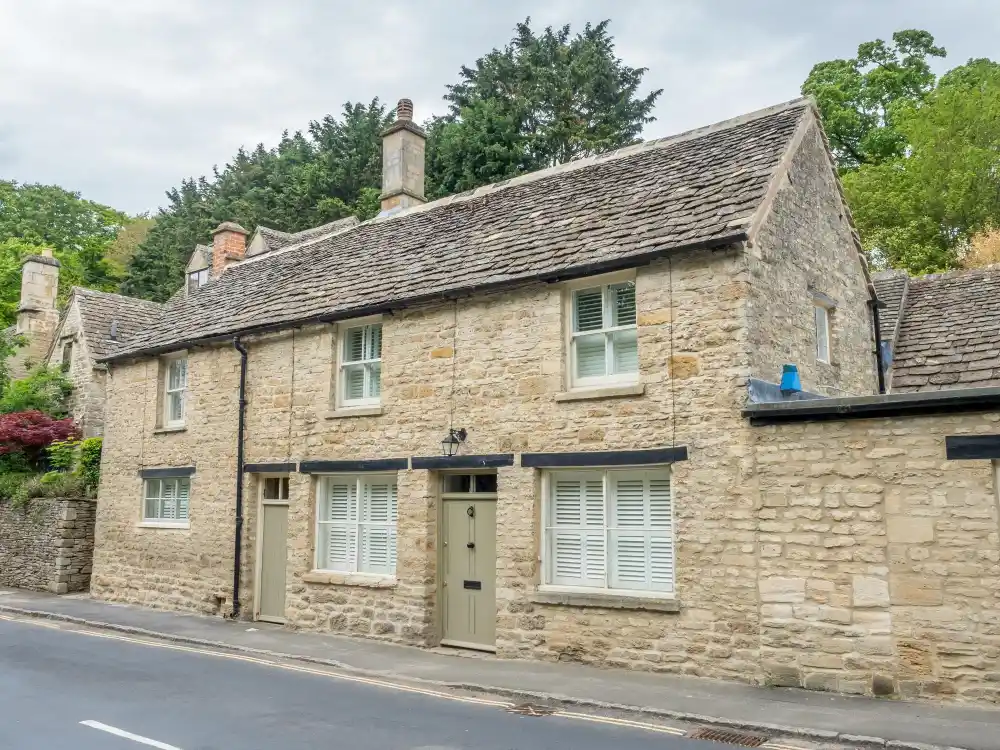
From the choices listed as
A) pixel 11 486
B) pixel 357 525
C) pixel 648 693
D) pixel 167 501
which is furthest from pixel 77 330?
pixel 648 693

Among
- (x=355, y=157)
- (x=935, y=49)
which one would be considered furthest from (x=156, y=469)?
(x=935, y=49)

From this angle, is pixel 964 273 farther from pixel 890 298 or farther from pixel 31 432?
pixel 31 432

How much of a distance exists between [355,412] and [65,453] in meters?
13.8

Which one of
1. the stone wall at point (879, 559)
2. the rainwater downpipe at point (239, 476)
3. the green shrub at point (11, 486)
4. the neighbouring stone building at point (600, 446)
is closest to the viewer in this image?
the stone wall at point (879, 559)

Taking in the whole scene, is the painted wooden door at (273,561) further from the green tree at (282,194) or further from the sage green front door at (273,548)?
the green tree at (282,194)

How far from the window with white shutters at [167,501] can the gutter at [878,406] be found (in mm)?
12478

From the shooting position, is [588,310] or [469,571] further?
[469,571]

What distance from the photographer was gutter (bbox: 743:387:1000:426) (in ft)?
29.2

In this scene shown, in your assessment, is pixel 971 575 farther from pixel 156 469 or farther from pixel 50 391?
pixel 50 391

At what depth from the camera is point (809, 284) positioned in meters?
12.9

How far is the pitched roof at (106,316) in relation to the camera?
2710 cm

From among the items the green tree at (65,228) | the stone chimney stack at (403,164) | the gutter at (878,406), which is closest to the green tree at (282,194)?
the green tree at (65,228)

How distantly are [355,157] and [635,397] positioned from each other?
33827mm

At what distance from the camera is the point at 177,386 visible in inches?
742
